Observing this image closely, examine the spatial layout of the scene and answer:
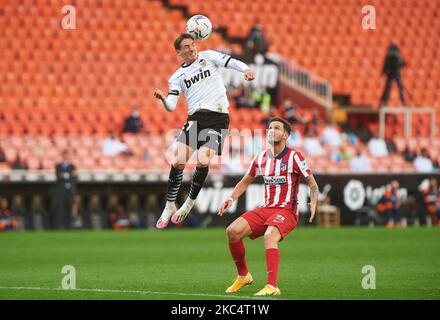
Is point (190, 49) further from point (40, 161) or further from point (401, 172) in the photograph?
point (401, 172)

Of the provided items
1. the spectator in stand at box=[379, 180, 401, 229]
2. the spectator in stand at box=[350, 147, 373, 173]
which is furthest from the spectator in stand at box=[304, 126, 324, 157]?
the spectator in stand at box=[379, 180, 401, 229]

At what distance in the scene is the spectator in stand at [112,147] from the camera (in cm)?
2489

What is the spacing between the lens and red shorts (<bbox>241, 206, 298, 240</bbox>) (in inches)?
426

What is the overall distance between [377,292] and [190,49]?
11.4ft

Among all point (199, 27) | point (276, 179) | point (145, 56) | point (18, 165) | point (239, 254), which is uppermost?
point (145, 56)

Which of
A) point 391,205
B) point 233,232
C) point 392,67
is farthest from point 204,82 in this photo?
point 392,67

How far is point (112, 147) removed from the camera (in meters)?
25.0

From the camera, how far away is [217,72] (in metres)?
12.0

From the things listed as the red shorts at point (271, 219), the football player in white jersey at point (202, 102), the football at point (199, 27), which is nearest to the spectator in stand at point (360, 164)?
the football player in white jersey at point (202, 102)

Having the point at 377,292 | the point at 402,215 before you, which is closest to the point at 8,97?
the point at 402,215

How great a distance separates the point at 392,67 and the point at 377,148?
3371 mm

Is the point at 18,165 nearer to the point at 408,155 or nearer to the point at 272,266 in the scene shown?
the point at 408,155

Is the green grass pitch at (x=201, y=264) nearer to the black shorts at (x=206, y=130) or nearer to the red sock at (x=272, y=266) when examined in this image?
the red sock at (x=272, y=266)

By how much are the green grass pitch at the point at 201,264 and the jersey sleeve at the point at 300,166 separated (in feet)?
4.23
